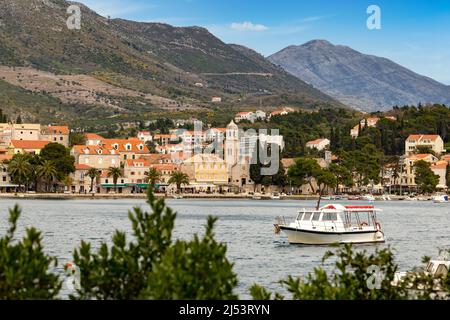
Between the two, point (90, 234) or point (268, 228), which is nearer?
point (90, 234)

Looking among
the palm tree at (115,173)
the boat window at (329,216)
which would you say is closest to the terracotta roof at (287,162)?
the palm tree at (115,173)

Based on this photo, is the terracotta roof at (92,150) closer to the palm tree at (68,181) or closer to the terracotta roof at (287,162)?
the palm tree at (68,181)

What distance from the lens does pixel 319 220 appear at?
5444 cm

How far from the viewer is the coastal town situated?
154 metres

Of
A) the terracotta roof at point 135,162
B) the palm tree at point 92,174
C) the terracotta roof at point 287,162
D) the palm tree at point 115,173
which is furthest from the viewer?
the terracotta roof at point 287,162

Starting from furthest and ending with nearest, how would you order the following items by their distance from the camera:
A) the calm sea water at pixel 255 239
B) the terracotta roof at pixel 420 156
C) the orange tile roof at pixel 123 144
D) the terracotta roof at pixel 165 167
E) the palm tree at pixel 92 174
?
the terracotta roof at pixel 420 156, the orange tile roof at pixel 123 144, the terracotta roof at pixel 165 167, the palm tree at pixel 92 174, the calm sea water at pixel 255 239

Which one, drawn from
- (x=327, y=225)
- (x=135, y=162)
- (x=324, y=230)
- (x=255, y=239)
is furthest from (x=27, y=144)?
(x=324, y=230)

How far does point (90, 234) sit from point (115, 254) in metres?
44.1

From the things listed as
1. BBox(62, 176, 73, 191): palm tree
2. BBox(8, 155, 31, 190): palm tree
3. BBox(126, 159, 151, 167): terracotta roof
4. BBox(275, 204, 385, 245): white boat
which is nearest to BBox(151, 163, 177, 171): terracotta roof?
BBox(126, 159, 151, 167): terracotta roof

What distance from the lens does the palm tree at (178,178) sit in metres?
162

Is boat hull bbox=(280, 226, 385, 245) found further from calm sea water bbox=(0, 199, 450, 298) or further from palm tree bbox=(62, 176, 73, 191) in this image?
palm tree bbox=(62, 176, 73, 191)

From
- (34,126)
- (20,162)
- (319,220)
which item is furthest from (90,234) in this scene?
A: (34,126)

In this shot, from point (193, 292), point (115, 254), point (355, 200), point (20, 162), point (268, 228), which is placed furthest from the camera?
point (355, 200)
